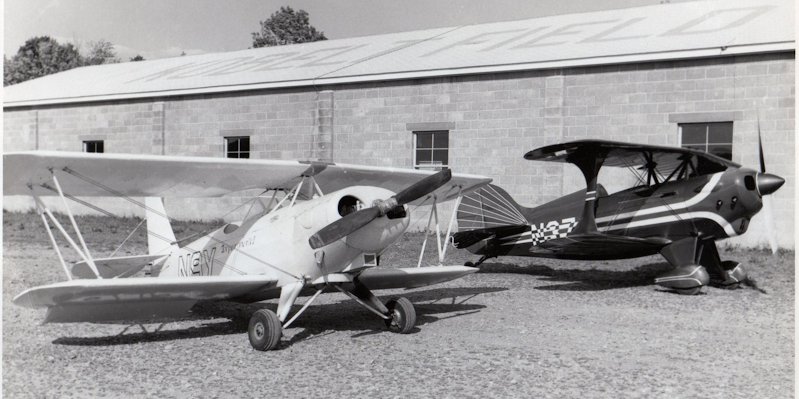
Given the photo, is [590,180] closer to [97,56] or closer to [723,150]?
[723,150]

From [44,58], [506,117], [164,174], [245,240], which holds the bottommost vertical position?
[245,240]

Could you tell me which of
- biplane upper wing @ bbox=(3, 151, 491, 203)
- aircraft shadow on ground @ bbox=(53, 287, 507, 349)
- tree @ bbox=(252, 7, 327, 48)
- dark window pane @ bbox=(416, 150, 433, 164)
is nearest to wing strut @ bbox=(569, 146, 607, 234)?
aircraft shadow on ground @ bbox=(53, 287, 507, 349)

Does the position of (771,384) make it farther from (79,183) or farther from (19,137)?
(19,137)

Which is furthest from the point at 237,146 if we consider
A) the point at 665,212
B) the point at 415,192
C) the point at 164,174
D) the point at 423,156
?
the point at 415,192

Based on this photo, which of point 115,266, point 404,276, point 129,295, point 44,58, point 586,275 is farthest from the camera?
point 44,58

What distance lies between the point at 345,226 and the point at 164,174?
2.16m

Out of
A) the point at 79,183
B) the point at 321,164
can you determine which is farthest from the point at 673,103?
the point at 79,183

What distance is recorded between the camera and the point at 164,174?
7387 mm

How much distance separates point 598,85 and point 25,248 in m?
13.4

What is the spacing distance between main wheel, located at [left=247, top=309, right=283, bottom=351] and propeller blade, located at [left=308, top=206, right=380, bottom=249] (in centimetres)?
87

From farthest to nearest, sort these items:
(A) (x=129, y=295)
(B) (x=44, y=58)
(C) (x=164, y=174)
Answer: (B) (x=44, y=58)
(C) (x=164, y=174)
(A) (x=129, y=295)

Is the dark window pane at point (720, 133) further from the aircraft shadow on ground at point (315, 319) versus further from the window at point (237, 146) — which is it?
the window at point (237, 146)

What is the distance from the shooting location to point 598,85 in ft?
53.5

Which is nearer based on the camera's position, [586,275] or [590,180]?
[590,180]
